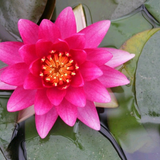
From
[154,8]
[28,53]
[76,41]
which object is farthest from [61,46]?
[154,8]

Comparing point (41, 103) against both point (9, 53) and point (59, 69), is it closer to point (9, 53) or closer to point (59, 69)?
point (59, 69)

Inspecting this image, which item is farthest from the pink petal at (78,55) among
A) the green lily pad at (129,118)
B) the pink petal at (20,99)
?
the green lily pad at (129,118)

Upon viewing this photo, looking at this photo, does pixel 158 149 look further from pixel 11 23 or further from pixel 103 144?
pixel 11 23

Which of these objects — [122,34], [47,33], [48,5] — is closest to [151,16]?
[122,34]

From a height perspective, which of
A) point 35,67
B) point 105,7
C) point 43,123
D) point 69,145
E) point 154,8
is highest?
point 154,8

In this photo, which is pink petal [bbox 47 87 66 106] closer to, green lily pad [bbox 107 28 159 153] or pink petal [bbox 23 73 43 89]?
pink petal [bbox 23 73 43 89]

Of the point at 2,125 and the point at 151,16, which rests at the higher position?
the point at 151,16
